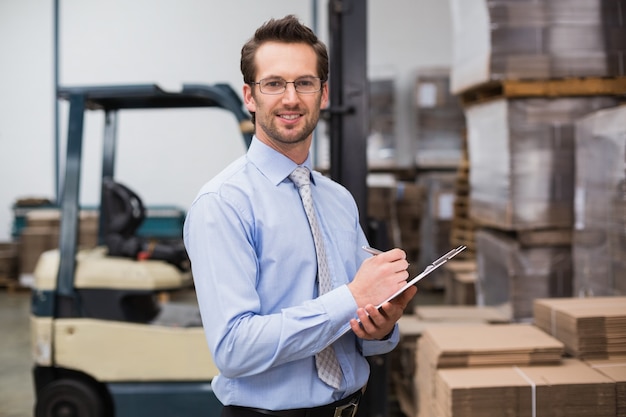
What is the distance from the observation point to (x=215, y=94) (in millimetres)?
3520

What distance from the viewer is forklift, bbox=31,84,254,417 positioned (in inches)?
140

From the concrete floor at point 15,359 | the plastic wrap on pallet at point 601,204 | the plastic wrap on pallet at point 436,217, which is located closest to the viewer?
the plastic wrap on pallet at point 601,204

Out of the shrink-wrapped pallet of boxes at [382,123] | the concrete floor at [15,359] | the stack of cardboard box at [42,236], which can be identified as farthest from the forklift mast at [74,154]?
the stack of cardboard box at [42,236]

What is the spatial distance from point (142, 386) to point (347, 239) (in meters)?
2.29

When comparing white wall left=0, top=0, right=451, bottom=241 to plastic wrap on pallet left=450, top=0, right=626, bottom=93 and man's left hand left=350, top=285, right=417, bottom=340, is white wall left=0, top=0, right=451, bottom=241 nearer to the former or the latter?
plastic wrap on pallet left=450, top=0, right=626, bottom=93

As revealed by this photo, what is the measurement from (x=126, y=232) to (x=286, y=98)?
256 cm

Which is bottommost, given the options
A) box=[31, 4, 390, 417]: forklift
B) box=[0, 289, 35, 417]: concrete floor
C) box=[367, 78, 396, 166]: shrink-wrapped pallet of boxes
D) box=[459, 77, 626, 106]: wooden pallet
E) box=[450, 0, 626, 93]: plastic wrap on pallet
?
box=[0, 289, 35, 417]: concrete floor

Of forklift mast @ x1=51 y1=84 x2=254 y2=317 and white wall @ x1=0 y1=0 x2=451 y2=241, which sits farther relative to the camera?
white wall @ x1=0 y1=0 x2=451 y2=241

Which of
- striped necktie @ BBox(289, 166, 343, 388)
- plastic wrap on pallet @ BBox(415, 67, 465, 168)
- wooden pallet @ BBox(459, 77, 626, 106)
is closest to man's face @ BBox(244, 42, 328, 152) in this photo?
striped necktie @ BBox(289, 166, 343, 388)

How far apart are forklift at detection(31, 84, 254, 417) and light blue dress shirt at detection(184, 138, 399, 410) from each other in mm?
1920

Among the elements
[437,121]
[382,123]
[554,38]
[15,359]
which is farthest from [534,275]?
[382,123]

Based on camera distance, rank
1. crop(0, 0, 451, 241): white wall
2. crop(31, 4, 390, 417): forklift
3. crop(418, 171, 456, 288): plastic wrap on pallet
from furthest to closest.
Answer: crop(0, 0, 451, 241): white wall → crop(418, 171, 456, 288): plastic wrap on pallet → crop(31, 4, 390, 417): forklift

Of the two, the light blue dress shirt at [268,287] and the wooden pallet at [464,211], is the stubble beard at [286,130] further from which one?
the wooden pallet at [464,211]

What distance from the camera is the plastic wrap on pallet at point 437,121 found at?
9117 millimetres
